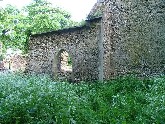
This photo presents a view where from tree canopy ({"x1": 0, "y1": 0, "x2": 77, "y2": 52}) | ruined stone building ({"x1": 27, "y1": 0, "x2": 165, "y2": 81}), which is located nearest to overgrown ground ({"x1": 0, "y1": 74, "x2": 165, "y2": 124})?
ruined stone building ({"x1": 27, "y1": 0, "x2": 165, "y2": 81})

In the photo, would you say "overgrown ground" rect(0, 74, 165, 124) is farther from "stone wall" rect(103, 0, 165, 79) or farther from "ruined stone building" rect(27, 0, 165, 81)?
"ruined stone building" rect(27, 0, 165, 81)

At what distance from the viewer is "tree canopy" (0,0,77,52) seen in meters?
31.8

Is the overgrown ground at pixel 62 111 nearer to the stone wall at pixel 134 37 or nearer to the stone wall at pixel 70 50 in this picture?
the stone wall at pixel 134 37

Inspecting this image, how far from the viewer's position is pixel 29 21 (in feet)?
114

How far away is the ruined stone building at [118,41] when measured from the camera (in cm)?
1152

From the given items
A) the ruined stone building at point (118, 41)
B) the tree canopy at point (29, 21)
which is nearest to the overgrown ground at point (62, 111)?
the ruined stone building at point (118, 41)

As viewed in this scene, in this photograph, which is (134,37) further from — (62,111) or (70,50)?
(62,111)

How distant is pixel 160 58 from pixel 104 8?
128 inches

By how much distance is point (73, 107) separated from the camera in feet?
19.1

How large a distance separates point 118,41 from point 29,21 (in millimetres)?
23675

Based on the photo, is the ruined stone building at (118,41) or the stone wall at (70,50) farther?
the stone wall at (70,50)

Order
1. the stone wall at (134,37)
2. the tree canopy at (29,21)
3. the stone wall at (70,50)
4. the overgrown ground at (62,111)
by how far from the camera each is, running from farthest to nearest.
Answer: the tree canopy at (29,21) < the stone wall at (70,50) < the stone wall at (134,37) < the overgrown ground at (62,111)

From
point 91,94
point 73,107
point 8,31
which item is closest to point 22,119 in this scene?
point 73,107

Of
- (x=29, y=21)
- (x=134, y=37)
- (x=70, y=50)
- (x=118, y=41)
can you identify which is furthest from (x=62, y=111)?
(x=29, y=21)
